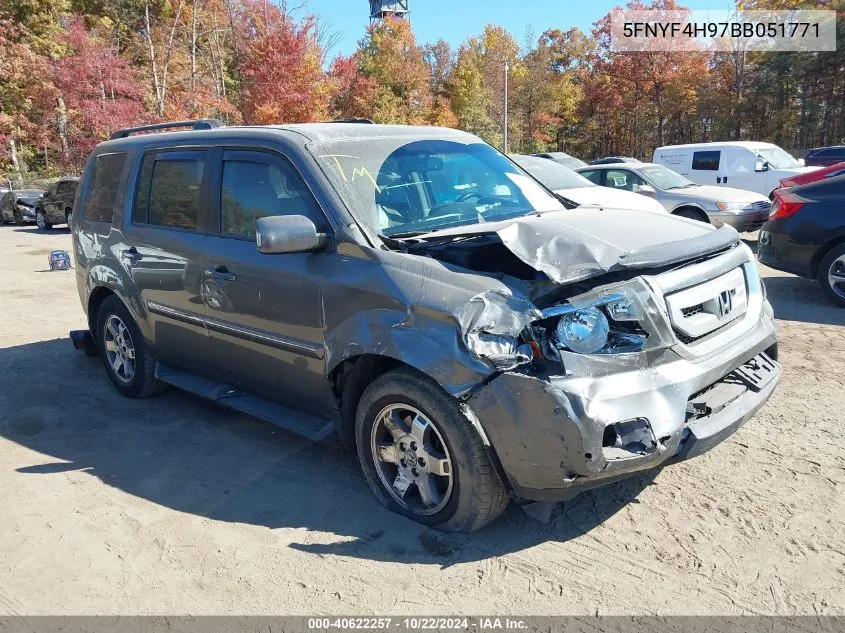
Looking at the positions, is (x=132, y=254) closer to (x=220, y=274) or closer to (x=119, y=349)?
(x=119, y=349)

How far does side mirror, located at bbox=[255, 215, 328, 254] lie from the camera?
11.1 feet

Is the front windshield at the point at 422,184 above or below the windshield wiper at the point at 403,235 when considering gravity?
above

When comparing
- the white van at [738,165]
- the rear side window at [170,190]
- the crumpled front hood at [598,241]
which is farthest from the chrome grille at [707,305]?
the white van at [738,165]

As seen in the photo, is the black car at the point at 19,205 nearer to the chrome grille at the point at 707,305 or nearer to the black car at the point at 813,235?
the black car at the point at 813,235

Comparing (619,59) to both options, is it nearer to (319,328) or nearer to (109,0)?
(109,0)

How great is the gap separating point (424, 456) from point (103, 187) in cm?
385

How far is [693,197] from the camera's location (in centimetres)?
1221

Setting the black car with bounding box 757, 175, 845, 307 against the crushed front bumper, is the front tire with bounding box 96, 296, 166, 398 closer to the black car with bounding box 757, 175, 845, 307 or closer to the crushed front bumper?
the crushed front bumper

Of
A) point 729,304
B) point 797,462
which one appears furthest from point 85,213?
point 797,462

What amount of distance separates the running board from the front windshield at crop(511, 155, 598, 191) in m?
6.75

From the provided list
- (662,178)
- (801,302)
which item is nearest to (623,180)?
(662,178)

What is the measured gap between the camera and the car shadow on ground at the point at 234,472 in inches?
130

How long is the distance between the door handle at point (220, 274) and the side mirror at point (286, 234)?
0.76 metres

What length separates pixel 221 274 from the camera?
4.16 m
